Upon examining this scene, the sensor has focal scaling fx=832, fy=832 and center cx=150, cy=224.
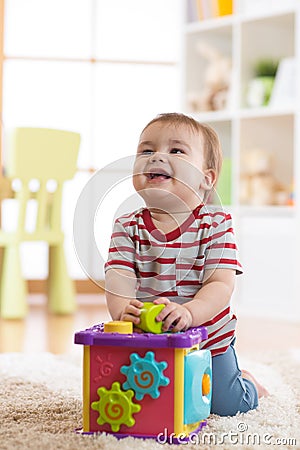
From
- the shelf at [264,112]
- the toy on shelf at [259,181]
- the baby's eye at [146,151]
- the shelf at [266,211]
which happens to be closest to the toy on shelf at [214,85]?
the shelf at [264,112]

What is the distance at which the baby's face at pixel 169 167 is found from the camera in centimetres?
134

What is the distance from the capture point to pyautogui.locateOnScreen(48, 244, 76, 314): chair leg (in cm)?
329

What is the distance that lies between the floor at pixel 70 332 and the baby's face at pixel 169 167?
0.99 meters

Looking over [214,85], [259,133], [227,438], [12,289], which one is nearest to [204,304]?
[227,438]

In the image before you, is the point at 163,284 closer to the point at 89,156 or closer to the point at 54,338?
the point at 54,338

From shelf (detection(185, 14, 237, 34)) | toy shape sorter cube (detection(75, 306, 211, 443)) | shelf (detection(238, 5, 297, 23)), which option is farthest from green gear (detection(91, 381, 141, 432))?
shelf (detection(185, 14, 237, 34))

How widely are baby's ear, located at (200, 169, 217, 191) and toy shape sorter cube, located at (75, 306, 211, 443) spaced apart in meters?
0.30

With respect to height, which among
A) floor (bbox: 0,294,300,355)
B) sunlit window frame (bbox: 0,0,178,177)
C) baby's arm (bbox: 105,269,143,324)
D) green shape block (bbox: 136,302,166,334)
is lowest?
floor (bbox: 0,294,300,355)

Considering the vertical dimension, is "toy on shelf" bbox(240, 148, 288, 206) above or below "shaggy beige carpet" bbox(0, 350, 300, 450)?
above

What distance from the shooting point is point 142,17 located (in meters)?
4.06

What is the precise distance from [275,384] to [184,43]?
2134 mm

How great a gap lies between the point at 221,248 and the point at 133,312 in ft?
0.71

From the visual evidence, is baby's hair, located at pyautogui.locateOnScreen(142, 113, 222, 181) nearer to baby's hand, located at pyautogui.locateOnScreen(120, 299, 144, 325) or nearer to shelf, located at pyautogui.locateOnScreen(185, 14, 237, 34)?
baby's hand, located at pyautogui.locateOnScreen(120, 299, 144, 325)

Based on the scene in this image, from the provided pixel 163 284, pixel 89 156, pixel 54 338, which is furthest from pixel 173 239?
pixel 89 156
